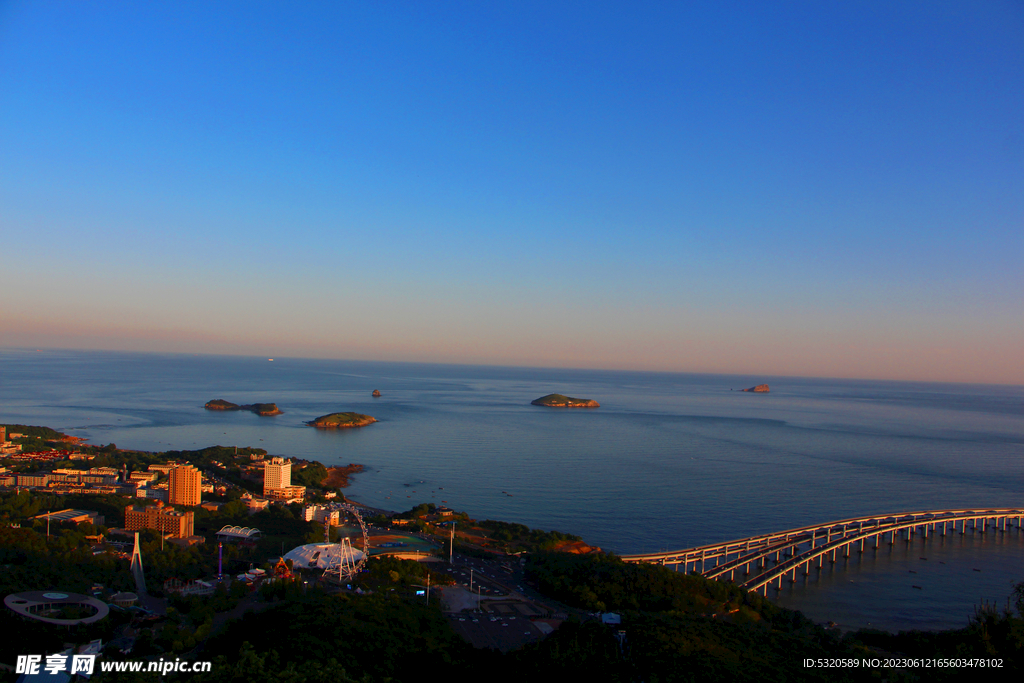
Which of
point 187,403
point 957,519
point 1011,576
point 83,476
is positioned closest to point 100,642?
point 83,476

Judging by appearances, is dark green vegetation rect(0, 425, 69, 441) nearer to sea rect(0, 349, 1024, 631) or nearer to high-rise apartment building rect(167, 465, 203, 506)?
sea rect(0, 349, 1024, 631)

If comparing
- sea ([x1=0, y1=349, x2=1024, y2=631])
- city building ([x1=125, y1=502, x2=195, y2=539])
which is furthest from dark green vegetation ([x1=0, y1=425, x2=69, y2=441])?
city building ([x1=125, y1=502, x2=195, y2=539])

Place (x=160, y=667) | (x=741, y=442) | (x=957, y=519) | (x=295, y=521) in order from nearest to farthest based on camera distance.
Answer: (x=160, y=667) → (x=295, y=521) → (x=957, y=519) → (x=741, y=442)

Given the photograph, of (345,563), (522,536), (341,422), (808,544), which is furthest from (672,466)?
(341,422)

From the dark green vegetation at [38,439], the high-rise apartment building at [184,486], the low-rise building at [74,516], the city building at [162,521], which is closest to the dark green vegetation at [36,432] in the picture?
the dark green vegetation at [38,439]

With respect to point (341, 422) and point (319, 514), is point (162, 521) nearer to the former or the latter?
point (319, 514)

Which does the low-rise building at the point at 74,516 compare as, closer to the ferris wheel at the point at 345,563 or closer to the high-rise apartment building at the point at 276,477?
the high-rise apartment building at the point at 276,477

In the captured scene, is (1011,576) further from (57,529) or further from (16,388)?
(16,388)
